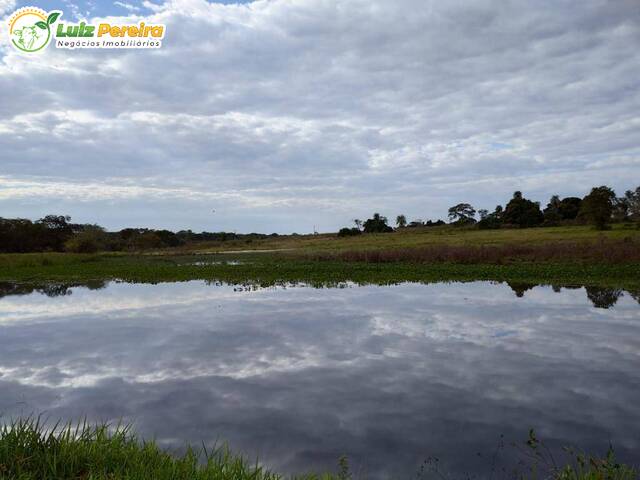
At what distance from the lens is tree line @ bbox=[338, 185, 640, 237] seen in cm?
8244

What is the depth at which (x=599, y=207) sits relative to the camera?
80.4 metres

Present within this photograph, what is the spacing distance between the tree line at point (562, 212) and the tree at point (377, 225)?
31 centimetres

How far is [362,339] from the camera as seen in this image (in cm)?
1475

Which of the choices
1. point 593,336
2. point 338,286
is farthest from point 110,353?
point 338,286

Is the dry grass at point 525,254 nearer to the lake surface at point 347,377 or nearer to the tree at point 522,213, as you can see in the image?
the lake surface at point 347,377

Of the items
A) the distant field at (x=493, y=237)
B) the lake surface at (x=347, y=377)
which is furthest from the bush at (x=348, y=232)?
the lake surface at (x=347, y=377)

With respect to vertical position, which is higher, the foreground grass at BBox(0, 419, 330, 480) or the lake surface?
the foreground grass at BBox(0, 419, 330, 480)

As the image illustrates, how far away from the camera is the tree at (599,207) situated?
262 feet

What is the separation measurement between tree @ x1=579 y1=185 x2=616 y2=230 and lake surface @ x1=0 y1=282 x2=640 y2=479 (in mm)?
68332

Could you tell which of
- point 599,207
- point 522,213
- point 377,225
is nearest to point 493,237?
point 599,207

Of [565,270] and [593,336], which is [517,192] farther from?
[593,336]

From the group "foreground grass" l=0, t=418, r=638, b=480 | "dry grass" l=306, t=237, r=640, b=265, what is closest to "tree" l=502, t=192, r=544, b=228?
"dry grass" l=306, t=237, r=640, b=265

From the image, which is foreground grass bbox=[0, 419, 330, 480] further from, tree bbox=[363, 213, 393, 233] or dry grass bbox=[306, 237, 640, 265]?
tree bbox=[363, 213, 393, 233]

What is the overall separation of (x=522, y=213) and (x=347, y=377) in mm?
107890
